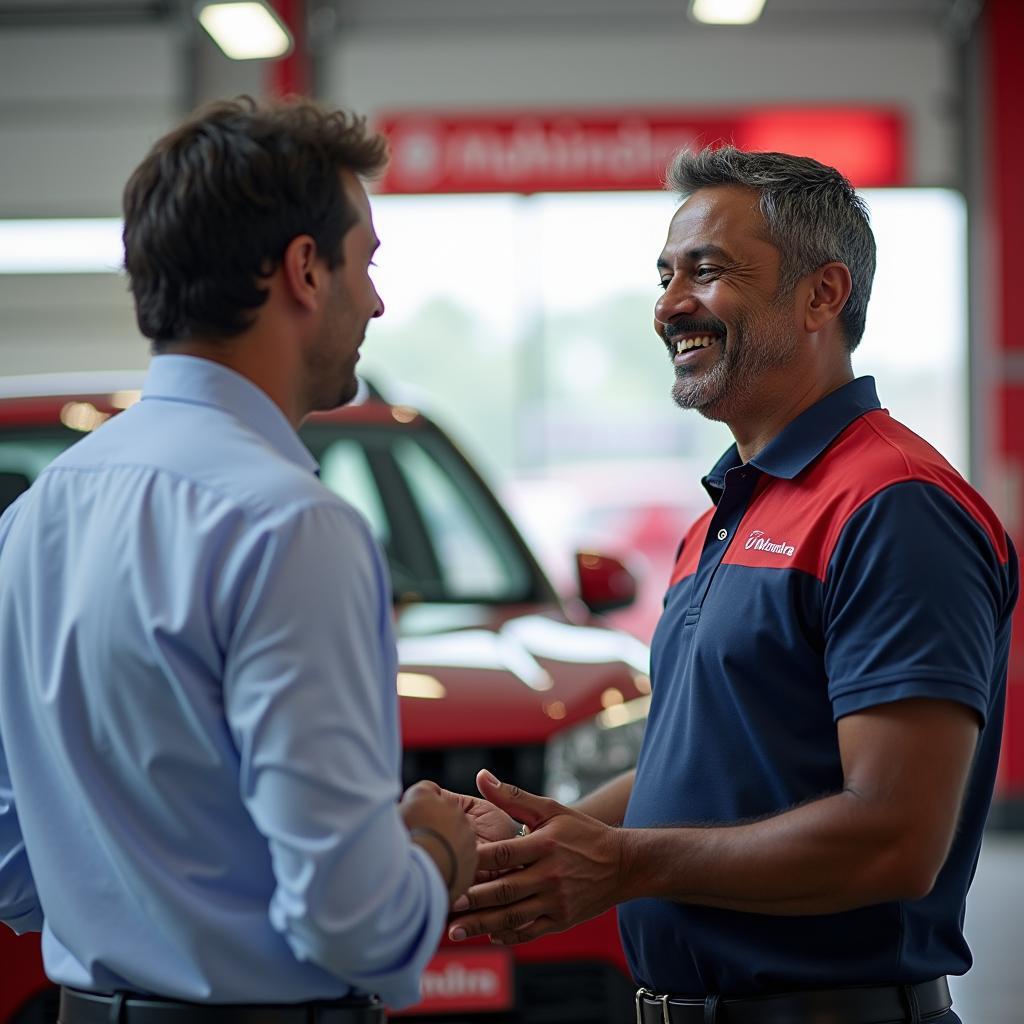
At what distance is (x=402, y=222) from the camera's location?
25.3 feet

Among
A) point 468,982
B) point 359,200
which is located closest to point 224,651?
point 359,200

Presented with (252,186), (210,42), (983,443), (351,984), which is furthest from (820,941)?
(210,42)

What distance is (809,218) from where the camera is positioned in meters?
1.94

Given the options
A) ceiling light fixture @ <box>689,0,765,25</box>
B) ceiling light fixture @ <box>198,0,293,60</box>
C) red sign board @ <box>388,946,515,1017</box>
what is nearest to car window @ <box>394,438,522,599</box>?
red sign board @ <box>388,946,515,1017</box>

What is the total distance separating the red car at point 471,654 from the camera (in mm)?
2830

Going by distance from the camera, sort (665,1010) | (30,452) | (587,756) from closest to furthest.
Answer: (665,1010) → (587,756) → (30,452)

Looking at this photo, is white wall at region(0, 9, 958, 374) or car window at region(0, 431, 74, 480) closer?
car window at region(0, 431, 74, 480)

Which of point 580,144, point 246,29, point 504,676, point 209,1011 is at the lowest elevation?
point 504,676

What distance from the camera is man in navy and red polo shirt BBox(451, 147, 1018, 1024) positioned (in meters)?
1.55

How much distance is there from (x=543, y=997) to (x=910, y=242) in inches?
222

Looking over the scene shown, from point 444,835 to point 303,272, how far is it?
0.53 metres

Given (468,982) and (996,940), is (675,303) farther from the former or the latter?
(996,940)

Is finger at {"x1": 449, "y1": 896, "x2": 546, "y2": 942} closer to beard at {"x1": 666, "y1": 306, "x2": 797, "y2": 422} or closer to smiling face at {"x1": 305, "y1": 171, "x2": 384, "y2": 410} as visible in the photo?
smiling face at {"x1": 305, "y1": 171, "x2": 384, "y2": 410}

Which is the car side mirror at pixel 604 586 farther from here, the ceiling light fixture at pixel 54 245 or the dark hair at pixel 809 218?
the ceiling light fixture at pixel 54 245
